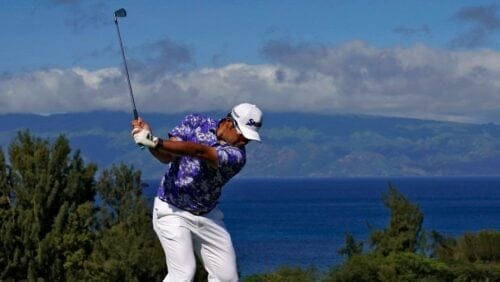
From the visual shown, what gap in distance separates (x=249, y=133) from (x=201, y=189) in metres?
0.69

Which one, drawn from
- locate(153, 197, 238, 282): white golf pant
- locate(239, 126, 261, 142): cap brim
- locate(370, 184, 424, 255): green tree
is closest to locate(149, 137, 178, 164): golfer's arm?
locate(153, 197, 238, 282): white golf pant

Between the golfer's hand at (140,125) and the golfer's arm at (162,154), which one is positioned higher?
the golfer's hand at (140,125)

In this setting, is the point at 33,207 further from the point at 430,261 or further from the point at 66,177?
the point at 430,261

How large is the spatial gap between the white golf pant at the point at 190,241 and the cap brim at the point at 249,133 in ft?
3.06

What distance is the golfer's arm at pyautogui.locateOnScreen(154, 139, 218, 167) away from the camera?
910cm

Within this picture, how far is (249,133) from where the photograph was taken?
380 inches

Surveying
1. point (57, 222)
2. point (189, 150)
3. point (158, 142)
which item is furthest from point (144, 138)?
point (57, 222)

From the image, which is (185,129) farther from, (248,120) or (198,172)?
(248,120)

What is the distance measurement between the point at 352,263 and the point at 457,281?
245 inches

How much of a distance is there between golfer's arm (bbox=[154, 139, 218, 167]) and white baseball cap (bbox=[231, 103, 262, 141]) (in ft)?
1.16

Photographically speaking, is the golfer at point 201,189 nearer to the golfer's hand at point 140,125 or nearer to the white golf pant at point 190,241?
the white golf pant at point 190,241

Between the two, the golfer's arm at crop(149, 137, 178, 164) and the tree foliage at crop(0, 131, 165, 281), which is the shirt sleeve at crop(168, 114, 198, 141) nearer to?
the golfer's arm at crop(149, 137, 178, 164)

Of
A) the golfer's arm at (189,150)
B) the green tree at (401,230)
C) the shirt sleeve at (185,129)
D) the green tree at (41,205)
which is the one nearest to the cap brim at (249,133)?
the golfer's arm at (189,150)

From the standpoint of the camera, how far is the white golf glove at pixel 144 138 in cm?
888
